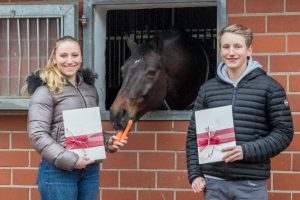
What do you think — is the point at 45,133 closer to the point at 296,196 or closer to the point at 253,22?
the point at 253,22

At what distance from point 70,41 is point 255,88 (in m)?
1.02

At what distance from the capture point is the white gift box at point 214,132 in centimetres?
320

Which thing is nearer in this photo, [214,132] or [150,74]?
[214,132]

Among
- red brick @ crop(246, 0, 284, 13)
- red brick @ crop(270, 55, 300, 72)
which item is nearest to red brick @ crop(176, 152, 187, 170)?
red brick @ crop(270, 55, 300, 72)

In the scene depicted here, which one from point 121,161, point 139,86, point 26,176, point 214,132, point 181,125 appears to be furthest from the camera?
point 26,176

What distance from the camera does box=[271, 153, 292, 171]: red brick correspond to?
4066 mm

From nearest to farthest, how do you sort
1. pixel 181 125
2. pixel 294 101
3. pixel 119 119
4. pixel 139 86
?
pixel 119 119 → pixel 139 86 → pixel 294 101 → pixel 181 125

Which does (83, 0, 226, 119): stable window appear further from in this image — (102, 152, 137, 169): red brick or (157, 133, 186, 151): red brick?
(157, 133, 186, 151): red brick

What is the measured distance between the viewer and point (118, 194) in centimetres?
435

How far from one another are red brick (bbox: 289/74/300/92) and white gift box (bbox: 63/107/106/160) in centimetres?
128

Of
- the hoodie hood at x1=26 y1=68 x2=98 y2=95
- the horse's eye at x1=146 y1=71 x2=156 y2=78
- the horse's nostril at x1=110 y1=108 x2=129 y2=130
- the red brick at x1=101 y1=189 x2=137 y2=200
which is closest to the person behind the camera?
the hoodie hood at x1=26 y1=68 x2=98 y2=95

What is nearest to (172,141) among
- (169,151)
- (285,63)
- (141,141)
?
(169,151)

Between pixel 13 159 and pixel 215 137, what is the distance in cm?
172

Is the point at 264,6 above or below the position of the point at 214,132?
above
